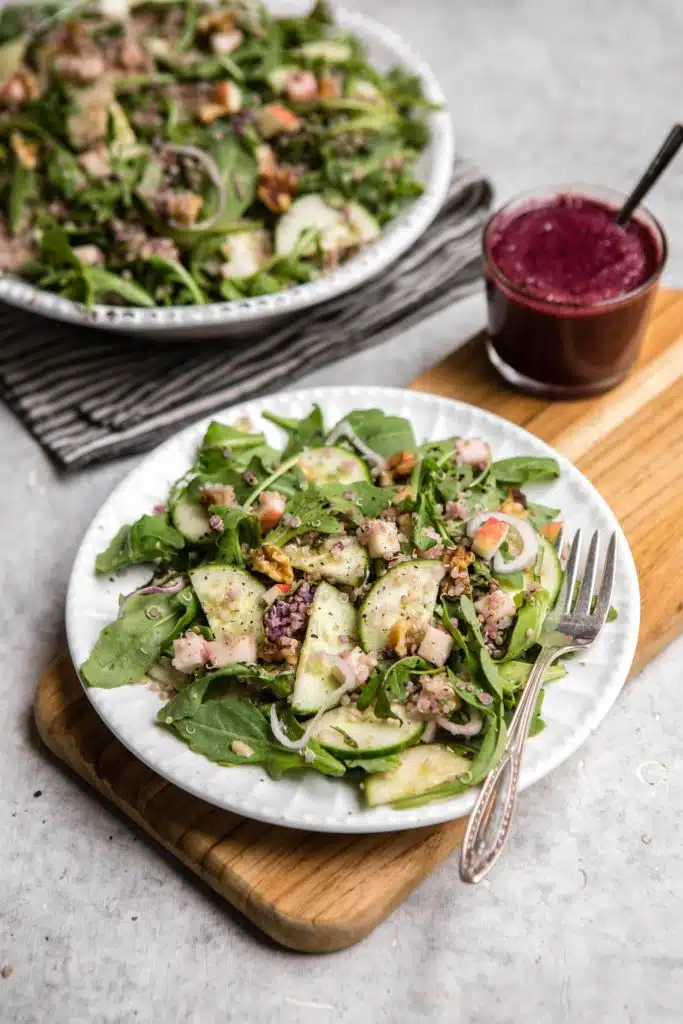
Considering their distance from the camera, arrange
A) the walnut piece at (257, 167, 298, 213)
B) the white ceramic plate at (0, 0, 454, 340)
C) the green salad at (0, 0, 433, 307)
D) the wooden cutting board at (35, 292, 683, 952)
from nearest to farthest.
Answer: the wooden cutting board at (35, 292, 683, 952) → the white ceramic plate at (0, 0, 454, 340) → the green salad at (0, 0, 433, 307) → the walnut piece at (257, 167, 298, 213)

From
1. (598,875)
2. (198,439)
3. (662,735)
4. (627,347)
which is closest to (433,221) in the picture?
(627,347)

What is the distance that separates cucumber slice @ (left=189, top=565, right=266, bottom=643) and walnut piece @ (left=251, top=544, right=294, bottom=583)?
54 mm

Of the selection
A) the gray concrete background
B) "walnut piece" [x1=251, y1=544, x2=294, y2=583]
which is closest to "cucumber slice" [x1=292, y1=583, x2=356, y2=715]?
"walnut piece" [x1=251, y1=544, x2=294, y2=583]

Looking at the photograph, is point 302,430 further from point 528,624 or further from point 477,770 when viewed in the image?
point 477,770

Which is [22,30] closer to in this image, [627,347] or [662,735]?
[627,347]

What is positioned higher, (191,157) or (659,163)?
(659,163)

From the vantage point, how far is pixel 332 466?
351 cm

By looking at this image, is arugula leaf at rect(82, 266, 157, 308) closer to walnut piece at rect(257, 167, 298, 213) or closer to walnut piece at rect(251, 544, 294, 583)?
walnut piece at rect(257, 167, 298, 213)

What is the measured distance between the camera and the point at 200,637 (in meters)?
3.06

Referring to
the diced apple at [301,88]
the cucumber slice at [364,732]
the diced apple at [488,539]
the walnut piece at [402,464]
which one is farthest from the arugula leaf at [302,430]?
the diced apple at [301,88]

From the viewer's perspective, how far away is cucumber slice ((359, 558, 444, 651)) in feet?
9.87

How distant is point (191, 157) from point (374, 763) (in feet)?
8.91

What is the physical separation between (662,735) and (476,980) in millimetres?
946

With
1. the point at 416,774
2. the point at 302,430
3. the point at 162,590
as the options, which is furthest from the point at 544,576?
the point at 162,590
